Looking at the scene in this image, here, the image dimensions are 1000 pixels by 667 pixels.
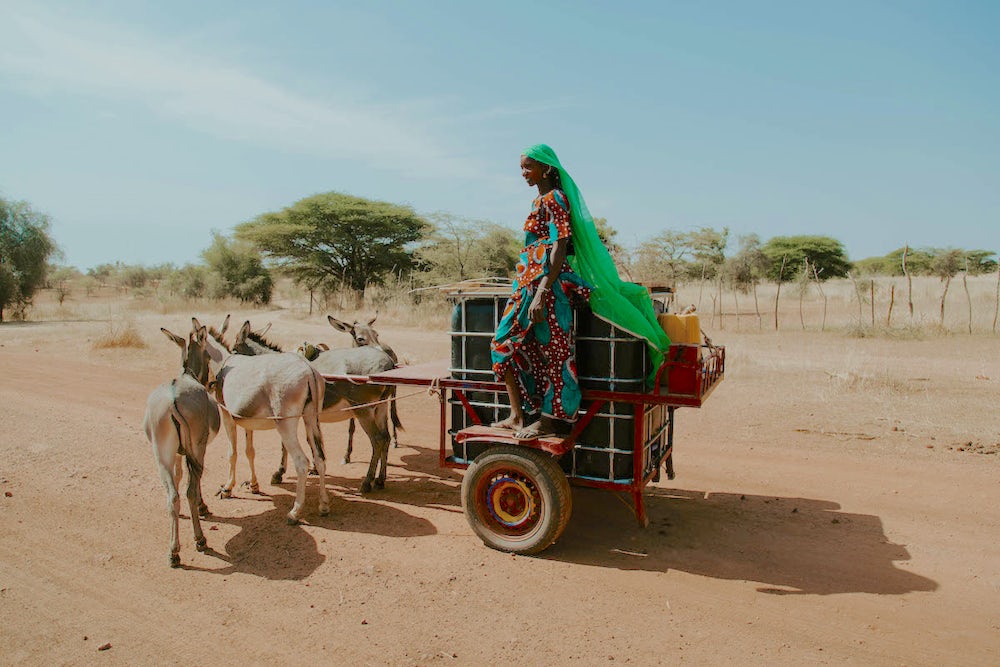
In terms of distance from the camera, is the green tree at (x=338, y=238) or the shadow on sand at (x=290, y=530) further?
the green tree at (x=338, y=238)

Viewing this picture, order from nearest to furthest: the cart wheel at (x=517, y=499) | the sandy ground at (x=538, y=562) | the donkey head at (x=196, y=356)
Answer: the sandy ground at (x=538, y=562) → the cart wheel at (x=517, y=499) → the donkey head at (x=196, y=356)

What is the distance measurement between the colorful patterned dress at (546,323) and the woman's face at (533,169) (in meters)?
0.14

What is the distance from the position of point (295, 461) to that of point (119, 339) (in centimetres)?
1308

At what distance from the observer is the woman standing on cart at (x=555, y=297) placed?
479 cm

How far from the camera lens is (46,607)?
4504 millimetres

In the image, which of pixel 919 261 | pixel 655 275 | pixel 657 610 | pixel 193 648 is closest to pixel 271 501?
pixel 193 648

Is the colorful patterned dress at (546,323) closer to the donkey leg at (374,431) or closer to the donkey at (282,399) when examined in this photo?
the donkey at (282,399)

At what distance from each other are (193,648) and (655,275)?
1014 inches

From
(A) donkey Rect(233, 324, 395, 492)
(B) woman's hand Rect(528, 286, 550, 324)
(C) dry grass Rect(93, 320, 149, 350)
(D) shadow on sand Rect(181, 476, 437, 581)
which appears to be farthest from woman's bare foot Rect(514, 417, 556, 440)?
(C) dry grass Rect(93, 320, 149, 350)

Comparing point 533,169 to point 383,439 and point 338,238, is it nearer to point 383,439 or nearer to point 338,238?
point 383,439

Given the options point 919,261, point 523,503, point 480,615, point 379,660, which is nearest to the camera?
point 379,660

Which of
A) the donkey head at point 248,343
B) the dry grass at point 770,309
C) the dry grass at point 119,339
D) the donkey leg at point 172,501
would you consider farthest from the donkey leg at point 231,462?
the dry grass at point 119,339

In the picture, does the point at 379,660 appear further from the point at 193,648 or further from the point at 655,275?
the point at 655,275

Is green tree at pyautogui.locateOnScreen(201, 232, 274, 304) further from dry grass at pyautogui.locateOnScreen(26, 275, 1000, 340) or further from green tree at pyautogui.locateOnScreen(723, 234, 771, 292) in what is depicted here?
green tree at pyautogui.locateOnScreen(723, 234, 771, 292)
